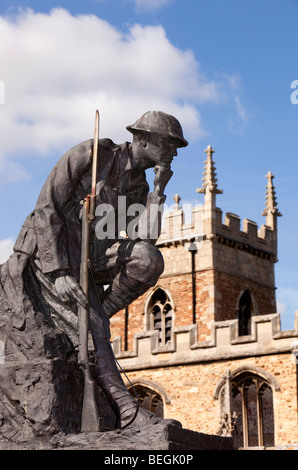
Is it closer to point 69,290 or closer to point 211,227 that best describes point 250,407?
point 211,227

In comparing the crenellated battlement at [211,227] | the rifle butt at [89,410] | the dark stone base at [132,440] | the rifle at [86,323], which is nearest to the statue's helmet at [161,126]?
the rifle at [86,323]

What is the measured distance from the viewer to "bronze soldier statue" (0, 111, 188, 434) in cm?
621

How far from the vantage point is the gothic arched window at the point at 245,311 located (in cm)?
3900

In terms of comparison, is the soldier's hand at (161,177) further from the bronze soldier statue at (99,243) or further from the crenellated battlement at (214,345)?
the crenellated battlement at (214,345)

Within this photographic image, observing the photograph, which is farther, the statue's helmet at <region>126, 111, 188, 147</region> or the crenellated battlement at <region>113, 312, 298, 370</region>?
the crenellated battlement at <region>113, 312, 298, 370</region>

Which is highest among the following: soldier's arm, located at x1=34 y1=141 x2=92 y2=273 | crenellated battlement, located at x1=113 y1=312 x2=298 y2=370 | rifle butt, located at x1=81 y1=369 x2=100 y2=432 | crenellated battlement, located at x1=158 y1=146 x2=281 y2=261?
crenellated battlement, located at x1=158 y1=146 x2=281 y2=261

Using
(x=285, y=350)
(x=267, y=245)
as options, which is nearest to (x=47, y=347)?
(x=285, y=350)

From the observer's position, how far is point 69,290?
6.12m

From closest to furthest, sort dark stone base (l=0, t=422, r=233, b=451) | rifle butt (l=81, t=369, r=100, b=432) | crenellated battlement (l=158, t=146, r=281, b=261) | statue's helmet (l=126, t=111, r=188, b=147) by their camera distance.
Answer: dark stone base (l=0, t=422, r=233, b=451) < rifle butt (l=81, t=369, r=100, b=432) < statue's helmet (l=126, t=111, r=188, b=147) < crenellated battlement (l=158, t=146, r=281, b=261)

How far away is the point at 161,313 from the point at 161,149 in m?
32.8

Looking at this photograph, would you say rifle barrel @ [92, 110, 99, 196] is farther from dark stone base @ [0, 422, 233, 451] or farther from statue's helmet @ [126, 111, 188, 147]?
dark stone base @ [0, 422, 233, 451]

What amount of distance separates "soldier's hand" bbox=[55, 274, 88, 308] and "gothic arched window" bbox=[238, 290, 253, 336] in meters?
33.0

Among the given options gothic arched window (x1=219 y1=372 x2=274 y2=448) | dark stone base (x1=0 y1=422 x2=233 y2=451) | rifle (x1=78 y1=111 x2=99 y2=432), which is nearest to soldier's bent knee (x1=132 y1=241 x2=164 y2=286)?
rifle (x1=78 y1=111 x2=99 y2=432)
